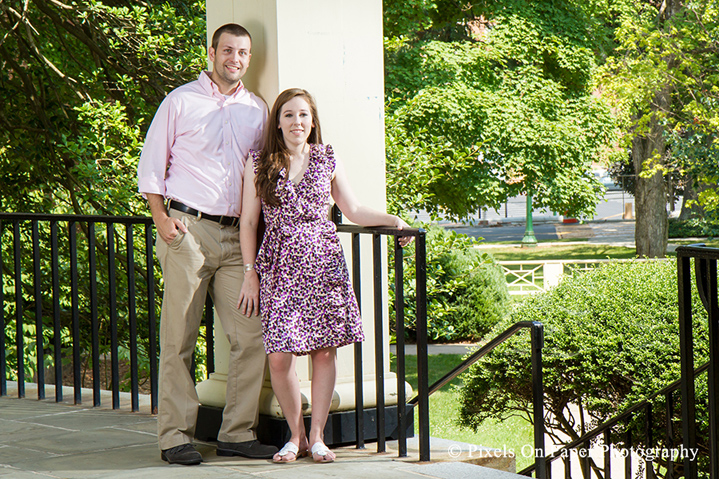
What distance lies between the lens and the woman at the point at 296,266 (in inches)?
140

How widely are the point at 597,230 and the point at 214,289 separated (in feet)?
137

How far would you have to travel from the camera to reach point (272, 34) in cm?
384

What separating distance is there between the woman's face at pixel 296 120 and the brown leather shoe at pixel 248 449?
1403 mm

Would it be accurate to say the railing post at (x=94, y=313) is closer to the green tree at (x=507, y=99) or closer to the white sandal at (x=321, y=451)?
the white sandal at (x=321, y=451)

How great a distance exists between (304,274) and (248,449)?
2.86ft

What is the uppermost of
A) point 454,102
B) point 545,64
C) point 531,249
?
point 545,64

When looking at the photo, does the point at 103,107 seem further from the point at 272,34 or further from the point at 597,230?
the point at 597,230

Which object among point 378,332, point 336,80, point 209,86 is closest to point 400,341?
point 378,332

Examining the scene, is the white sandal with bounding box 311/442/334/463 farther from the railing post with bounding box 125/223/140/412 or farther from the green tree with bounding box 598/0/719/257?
the green tree with bounding box 598/0/719/257

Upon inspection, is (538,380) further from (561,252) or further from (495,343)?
(561,252)

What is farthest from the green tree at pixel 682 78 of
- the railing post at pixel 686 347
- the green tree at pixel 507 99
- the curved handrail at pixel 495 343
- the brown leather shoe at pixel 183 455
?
the brown leather shoe at pixel 183 455

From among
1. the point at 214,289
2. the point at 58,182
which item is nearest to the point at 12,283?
the point at 58,182

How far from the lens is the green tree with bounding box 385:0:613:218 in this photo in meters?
14.2

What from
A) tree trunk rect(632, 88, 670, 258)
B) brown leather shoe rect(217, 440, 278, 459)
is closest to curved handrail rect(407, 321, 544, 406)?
brown leather shoe rect(217, 440, 278, 459)
